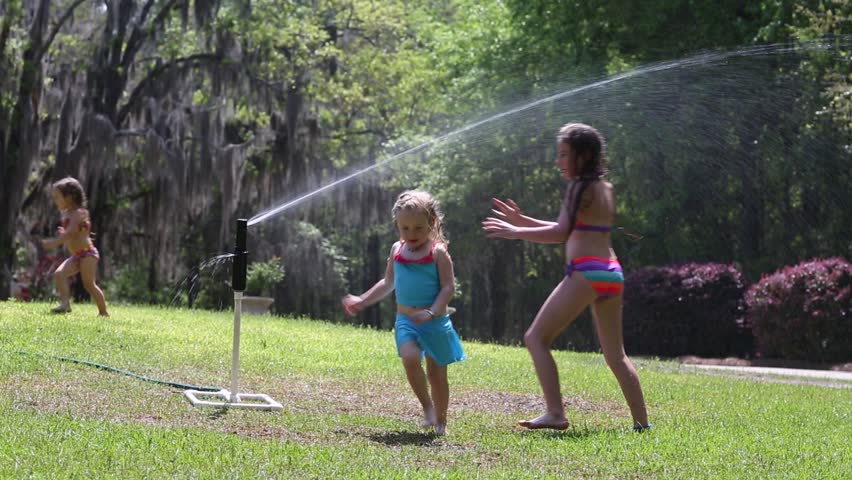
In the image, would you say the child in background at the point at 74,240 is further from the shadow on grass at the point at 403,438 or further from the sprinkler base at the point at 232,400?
the shadow on grass at the point at 403,438

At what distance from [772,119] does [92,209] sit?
1294 cm

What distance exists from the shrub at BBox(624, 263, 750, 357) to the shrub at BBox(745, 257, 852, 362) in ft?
6.29

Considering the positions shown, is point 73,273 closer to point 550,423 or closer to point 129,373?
point 129,373

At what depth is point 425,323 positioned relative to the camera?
6.56 m

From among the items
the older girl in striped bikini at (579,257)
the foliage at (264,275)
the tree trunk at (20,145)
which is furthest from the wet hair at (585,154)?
the foliage at (264,275)

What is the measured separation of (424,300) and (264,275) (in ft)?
61.3

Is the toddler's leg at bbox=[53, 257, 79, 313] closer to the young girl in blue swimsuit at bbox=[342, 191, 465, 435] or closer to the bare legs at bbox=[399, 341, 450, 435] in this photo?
the young girl in blue swimsuit at bbox=[342, 191, 465, 435]

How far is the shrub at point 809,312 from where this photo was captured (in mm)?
17359

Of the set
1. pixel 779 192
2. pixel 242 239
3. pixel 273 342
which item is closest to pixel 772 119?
pixel 779 192

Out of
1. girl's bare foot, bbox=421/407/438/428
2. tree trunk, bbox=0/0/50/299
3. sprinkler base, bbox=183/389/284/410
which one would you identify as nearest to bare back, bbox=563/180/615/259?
girl's bare foot, bbox=421/407/438/428

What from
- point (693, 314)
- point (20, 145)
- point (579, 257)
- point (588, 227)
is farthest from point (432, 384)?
point (20, 145)

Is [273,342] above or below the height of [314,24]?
below

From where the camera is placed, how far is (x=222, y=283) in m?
25.5

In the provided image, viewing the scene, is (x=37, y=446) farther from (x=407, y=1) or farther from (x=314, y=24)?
(x=407, y=1)
